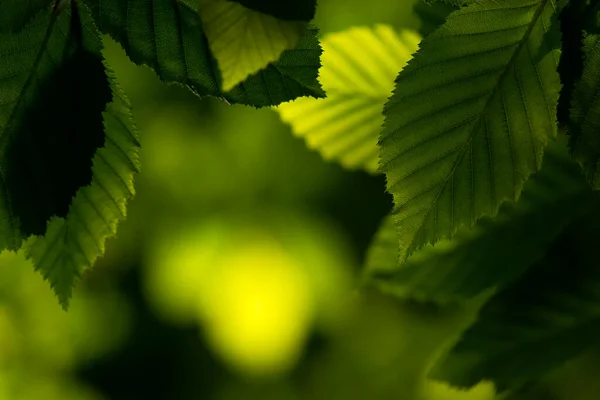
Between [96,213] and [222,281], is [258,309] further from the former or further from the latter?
[96,213]

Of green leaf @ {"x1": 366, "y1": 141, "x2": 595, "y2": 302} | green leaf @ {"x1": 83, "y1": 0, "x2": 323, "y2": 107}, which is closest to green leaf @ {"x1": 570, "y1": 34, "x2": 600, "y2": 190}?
green leaf @ {"x1": 83, "y1": 0, "x2": 323, "y2": 107}

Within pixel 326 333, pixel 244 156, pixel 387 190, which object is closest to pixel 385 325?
pixel 326 333

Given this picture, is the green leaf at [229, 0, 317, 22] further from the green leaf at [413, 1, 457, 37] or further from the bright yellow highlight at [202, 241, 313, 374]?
the bright yellow highlight at [202, 241, 313, 374]

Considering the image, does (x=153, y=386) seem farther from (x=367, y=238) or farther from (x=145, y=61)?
(x=145, y=61)

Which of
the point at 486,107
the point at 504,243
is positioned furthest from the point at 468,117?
the point at 504,243

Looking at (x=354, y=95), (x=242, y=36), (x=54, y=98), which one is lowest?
(x=354, y=95)

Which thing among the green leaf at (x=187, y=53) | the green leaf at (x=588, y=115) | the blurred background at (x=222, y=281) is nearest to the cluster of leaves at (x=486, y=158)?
the green leaf at (x=588, y=115)
